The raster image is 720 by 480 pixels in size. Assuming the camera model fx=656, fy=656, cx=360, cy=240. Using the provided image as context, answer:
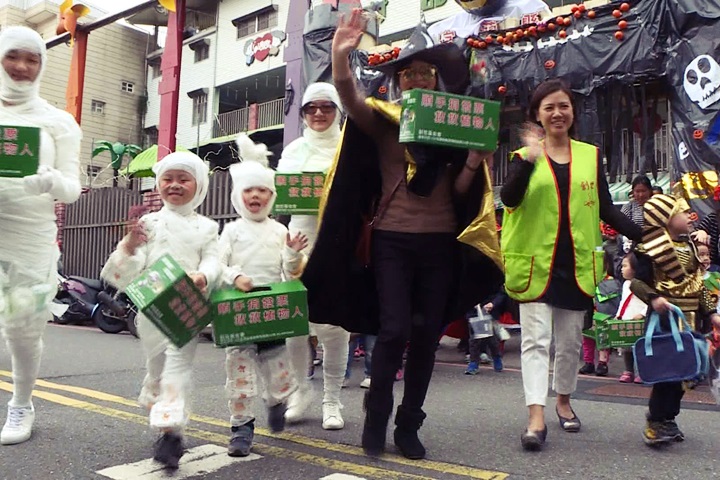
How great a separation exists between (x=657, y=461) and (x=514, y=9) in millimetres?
7326

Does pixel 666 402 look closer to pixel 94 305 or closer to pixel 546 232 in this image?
pixel 546 232

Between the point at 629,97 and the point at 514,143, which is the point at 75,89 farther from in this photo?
the point at 629,97

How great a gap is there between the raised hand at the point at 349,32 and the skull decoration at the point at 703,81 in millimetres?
5356

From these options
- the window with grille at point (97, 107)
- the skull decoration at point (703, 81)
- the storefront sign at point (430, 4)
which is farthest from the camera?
the window with grille at point (97, 107)

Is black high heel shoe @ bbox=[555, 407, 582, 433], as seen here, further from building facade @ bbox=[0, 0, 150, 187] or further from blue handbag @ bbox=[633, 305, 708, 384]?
building facade @ bbox=[0, 0, 150, 187]

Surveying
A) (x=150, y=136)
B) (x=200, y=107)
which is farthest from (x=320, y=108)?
A: (x=150, y=136)

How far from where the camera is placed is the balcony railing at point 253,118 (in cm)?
2030

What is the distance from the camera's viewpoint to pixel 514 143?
1097 centimetres

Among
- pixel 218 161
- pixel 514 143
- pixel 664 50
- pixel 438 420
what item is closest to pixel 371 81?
pixel 514 143

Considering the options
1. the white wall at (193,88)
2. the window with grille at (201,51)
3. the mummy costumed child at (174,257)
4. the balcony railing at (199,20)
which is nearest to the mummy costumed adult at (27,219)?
the mummy costumed child at (174,257)

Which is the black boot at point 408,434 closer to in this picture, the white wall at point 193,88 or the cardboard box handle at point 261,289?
the cardboard box handle at point 261,289

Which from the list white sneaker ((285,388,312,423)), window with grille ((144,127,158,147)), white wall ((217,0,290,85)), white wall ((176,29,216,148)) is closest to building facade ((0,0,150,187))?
window with grille ((144,127,158,147))

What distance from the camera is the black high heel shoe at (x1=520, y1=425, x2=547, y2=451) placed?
10.2ft

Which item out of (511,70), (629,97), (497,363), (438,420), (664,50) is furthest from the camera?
(511,70)
